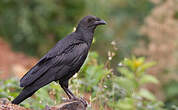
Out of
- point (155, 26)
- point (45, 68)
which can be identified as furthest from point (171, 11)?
point (45, 68)

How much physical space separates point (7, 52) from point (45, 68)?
13934mm

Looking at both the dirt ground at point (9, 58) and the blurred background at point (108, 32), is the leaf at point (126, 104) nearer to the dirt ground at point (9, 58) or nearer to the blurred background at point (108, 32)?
the blurred background at point (108, 32)

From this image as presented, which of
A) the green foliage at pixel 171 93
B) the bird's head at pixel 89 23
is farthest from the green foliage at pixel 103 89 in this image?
the green foliage at pixel 171 93

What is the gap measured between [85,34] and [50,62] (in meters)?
0.67

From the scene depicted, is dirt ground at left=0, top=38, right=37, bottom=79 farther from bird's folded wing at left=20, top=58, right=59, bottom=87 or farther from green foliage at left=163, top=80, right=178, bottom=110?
bird's folded wing at left=20, top=58, right=59, bottom=87

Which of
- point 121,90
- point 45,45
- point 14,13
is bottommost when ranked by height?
point 121,90

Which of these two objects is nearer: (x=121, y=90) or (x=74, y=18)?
(x=121, y=90)

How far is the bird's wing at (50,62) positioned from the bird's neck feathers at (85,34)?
17 centimetres

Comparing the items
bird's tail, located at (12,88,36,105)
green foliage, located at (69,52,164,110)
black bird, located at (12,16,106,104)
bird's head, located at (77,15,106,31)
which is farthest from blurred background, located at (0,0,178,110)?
bird's tail, located at (12,88,36,105)

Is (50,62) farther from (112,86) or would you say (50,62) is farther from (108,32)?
(108,32)

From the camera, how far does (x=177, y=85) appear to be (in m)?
14.2

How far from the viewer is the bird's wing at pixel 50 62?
6.05m

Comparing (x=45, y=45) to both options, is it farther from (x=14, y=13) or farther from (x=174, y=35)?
(x=174, y=35)

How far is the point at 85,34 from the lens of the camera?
659cm
